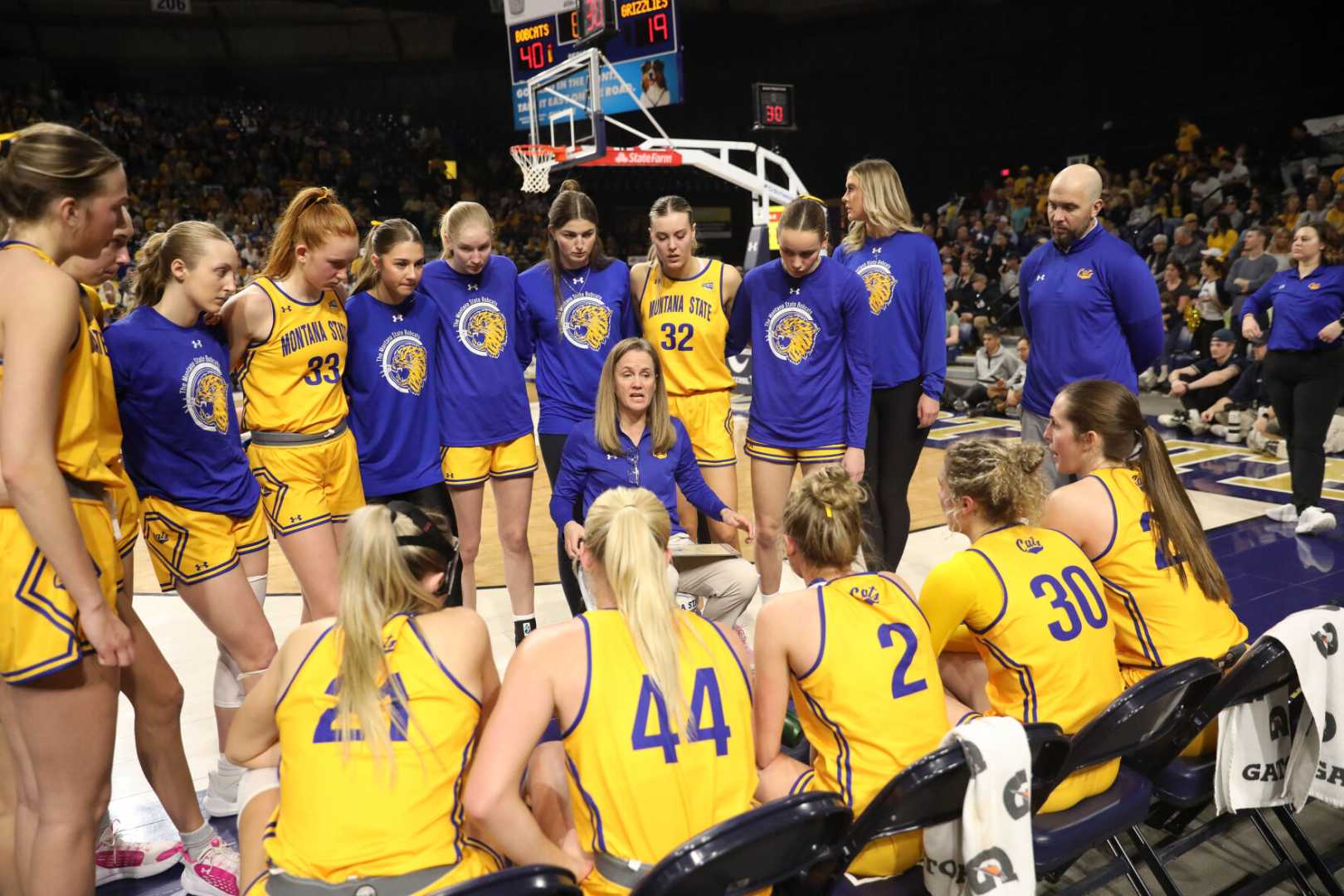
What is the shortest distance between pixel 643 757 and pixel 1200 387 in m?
7.57

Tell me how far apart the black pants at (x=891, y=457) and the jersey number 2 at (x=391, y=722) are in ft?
8.18

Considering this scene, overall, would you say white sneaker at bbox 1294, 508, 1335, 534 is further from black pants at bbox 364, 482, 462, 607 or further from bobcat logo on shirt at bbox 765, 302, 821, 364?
black pants at bbox 364, 482, 462, 607

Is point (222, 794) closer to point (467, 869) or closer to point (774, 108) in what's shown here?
point (467, 869)

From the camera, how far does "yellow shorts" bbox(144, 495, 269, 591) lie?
2.66 m

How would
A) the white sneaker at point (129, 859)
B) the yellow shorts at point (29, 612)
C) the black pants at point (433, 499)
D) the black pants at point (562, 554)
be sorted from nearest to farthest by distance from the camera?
the yellow shorts at point (29, 612)
the white sneaker at point (129, 859)
the black pants at point (433, 499)
the black pants at point (562, 554)

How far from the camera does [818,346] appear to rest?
3.71m

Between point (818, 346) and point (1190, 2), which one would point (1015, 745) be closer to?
point (818, 346)

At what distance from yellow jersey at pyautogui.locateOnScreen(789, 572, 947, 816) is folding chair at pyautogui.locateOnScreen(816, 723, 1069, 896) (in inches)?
5.5

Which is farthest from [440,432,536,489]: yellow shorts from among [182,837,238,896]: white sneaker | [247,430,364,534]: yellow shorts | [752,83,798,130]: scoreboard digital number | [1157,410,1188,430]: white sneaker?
[752,83,798,130]: scoreboard digital number

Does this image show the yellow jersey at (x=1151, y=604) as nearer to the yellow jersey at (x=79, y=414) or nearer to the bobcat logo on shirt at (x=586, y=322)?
the bobcat logo on shirt at (x=586, y=322)

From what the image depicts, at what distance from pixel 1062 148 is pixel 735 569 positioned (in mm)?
15731

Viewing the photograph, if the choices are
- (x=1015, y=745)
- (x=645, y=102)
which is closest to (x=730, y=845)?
(x=1015, y=745)

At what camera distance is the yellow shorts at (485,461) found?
3682 millimetres

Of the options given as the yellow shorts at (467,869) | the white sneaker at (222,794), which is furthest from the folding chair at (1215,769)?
the white sneaker at (222,794)
